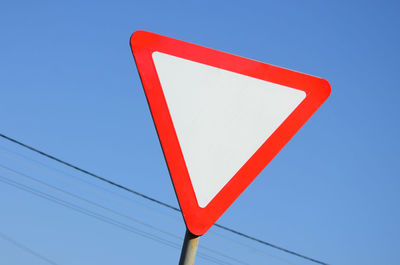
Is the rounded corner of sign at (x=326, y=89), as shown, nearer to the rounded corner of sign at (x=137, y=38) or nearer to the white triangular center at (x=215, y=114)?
the white triangular center at (x=215, y=114)

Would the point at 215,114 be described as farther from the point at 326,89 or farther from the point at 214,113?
the point at 326,89

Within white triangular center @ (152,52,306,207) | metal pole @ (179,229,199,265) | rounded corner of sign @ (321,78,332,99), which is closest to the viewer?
metal pole @ (179,229,199,265)

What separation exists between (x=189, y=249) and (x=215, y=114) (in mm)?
402

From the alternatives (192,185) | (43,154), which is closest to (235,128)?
(192,185)

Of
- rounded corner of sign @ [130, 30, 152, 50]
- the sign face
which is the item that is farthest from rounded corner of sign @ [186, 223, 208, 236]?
rounded corner of sign @ [130, 30, 152, 50]

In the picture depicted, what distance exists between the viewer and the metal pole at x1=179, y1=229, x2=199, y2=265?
1.26 meters

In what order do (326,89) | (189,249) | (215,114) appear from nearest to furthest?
(189,249) → (215,114) → (326,89)

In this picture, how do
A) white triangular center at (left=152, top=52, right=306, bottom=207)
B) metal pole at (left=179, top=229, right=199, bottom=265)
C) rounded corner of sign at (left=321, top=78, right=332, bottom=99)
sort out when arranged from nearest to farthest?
metal pole at (left=179, top=229, right=199, bottom=265)
white triangular center at (left=152, top=52, right=306, bottom=207)
rounded corner of sign at (left=321, top=78, right=332, bottom=99)

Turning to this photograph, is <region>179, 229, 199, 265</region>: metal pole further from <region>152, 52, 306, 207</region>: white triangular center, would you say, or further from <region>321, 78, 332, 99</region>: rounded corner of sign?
<region>321, 78, 332, 99</region>: rounded corner of sign

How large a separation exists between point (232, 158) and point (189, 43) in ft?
1.26

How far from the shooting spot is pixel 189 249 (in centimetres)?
127

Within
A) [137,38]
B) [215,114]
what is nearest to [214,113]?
[215,114]

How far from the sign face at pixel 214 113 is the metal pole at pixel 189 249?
0.02 meters

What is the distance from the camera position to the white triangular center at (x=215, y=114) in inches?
54.0
